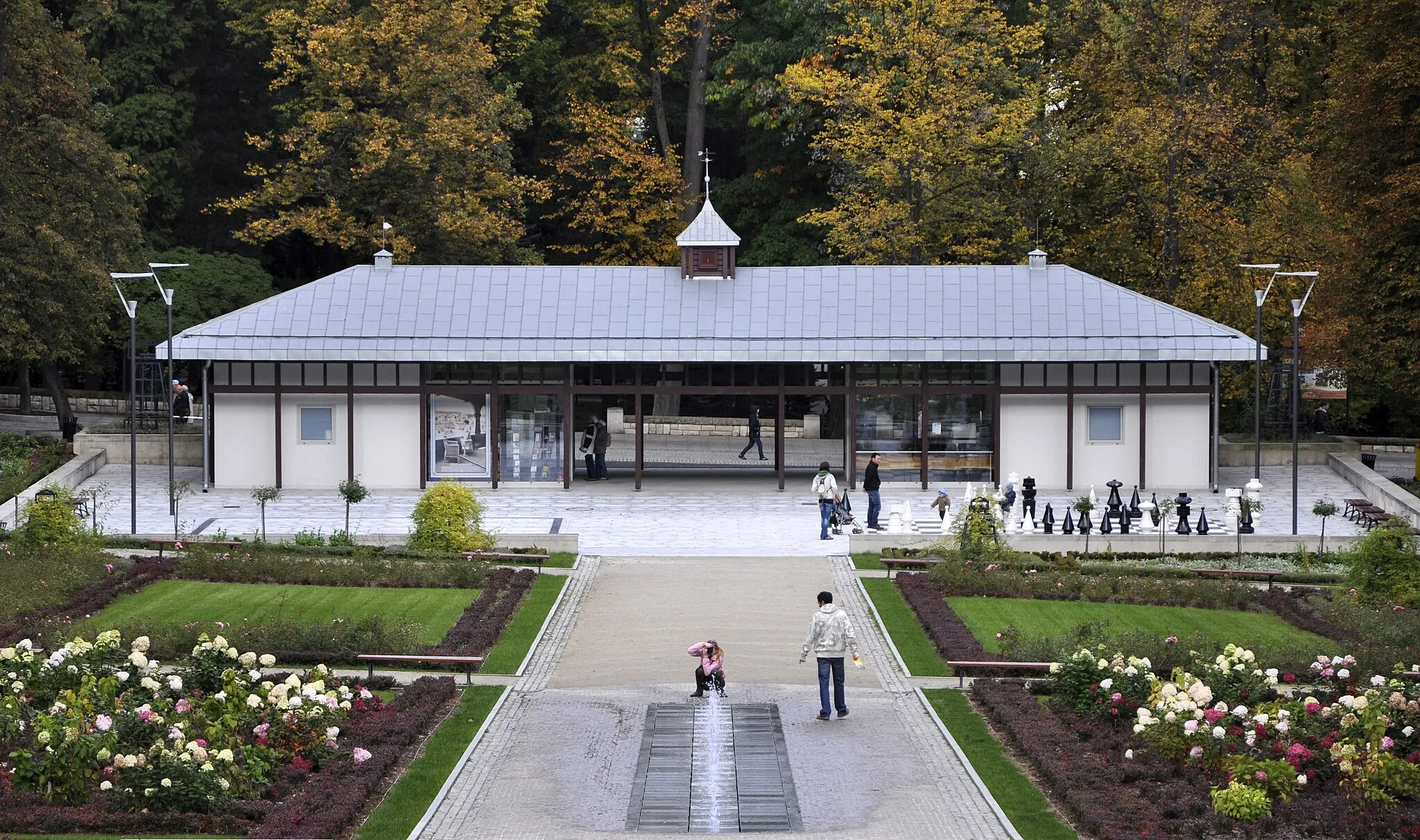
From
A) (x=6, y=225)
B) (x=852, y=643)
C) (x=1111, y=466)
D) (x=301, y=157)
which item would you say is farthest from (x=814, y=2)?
(x=852, y=643)

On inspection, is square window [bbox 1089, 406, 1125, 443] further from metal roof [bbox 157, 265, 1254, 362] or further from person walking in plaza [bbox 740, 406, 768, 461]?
person walking in plaza [bbox 740, 406, 768, 461]

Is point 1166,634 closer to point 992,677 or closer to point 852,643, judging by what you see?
point 992,677

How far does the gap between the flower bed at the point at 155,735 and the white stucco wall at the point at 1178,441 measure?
26.8m

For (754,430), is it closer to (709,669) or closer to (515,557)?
(515,557)

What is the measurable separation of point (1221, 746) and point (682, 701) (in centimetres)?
687

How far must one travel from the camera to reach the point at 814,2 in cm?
5566

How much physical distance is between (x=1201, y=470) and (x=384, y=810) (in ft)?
98.5

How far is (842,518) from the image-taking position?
3569 cm

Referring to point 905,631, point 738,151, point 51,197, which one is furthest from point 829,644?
point 738,151

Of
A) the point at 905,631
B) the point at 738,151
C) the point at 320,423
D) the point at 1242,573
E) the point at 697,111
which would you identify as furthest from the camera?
the point at 738,151

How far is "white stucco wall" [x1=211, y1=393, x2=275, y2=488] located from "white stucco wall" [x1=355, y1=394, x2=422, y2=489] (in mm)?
2152

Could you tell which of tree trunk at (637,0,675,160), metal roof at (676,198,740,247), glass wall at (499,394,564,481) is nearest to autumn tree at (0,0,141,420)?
glass wall at (499,394,564,481)

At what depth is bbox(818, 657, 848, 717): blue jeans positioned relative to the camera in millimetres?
20484

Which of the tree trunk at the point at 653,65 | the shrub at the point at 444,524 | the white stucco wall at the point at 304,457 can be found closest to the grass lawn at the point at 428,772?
the shrub at the point at 444,524
